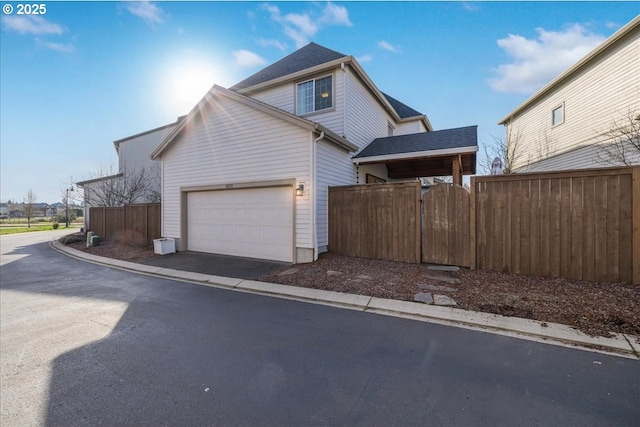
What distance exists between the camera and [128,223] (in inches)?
561

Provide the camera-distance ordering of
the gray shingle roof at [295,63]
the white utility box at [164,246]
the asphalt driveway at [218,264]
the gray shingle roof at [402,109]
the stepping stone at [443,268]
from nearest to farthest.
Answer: the stepping stone at [443,268], the asphalt driveway at [218,264], the white utility box at [164,246], the gray shingle roof at [295,63], the gray shingle roof at [402,109]

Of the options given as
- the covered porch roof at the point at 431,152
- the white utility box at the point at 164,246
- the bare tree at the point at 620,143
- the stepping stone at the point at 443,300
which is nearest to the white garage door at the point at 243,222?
the white utility box at the point at 164,246

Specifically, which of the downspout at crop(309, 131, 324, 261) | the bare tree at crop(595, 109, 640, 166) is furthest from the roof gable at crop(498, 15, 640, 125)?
the downspout at crop(309, 131, 324, 261)

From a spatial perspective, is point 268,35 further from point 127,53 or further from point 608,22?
point 608,22

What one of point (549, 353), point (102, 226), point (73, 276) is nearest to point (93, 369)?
point (549, 353)

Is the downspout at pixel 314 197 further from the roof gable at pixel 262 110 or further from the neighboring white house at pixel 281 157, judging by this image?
the roof gable at pixel 262 110

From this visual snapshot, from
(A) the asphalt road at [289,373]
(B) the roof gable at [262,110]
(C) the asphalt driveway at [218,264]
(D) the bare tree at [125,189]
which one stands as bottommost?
(A) the asphalt road at [289,373]

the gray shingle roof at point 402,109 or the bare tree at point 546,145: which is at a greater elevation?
the gray shingle roof at point 402,109

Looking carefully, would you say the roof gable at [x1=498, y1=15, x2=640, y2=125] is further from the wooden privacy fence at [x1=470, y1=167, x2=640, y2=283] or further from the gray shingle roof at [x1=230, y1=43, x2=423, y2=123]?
the gray shingle roof at [x1=230, y1=43, x2=423, y2=123]

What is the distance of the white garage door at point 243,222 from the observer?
873 centimetres

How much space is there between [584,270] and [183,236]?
1213 cm

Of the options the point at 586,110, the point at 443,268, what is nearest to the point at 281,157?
the point at 443,268

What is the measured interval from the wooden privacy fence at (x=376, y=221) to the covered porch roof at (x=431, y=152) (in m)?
2.01

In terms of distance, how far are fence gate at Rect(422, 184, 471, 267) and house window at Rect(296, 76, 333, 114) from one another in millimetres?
5538
